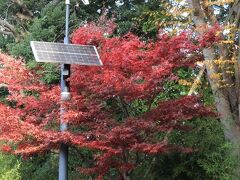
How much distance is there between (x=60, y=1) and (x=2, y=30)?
2313 mm

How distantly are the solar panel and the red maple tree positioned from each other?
316 mm

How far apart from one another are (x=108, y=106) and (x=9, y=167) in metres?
2.78

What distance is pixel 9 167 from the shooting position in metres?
8.19

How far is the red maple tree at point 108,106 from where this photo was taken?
608cm

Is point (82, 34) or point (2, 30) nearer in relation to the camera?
point (82, 34)

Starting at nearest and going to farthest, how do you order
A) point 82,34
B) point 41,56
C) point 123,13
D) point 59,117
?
1. point 41,56
2. point 59,117
3. point 82,34
4. point 123,13

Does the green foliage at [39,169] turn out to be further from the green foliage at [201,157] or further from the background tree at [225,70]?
the background tree at [225,70]

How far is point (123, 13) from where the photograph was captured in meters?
13.3

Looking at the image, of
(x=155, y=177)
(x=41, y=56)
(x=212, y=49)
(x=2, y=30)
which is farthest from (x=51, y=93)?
(x=2, y=30)

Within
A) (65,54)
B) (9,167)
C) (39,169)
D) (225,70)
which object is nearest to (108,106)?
(65,54)

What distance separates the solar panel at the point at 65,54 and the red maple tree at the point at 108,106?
0.32 meters

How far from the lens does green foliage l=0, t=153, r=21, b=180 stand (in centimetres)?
715

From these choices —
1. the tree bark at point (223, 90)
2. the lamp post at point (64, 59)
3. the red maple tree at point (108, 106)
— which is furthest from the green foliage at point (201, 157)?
the lamp post at point (64, 59)

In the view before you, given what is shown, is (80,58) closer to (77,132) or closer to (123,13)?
(77,132)
